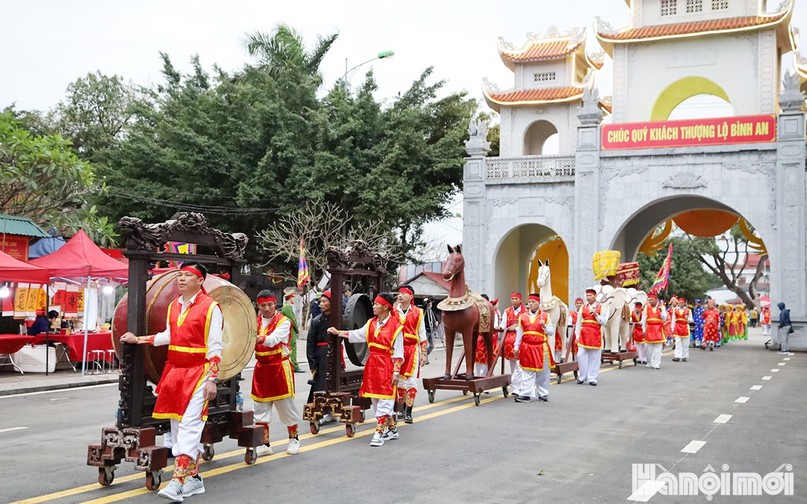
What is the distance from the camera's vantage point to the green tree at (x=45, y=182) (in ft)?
69.1

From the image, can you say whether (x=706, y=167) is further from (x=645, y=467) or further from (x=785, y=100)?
(x=645, y=467)

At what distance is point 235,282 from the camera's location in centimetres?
804

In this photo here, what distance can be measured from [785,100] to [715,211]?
280 inches

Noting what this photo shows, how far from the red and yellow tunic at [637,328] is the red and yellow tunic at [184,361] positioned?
15376 millimetres

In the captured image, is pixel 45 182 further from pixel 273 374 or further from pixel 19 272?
pixel 273 374

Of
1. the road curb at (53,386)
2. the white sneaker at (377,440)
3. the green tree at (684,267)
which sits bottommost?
the road curb at (53,386)

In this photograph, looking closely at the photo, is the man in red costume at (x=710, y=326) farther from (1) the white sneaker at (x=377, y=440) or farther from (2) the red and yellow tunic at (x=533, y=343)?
(1) the white sneaker at (x=377, y=440)


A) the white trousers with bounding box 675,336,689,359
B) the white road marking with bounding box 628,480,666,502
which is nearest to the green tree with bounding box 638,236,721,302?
the white trousers with bounding box 675,336,689,359

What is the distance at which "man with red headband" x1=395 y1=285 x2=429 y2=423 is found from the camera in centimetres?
1005

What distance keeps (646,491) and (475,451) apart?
82.1 inches

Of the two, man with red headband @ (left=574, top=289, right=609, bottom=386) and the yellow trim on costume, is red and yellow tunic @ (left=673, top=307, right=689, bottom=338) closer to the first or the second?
man with red headband @ (left=574, top=289, right=609, bottom=386)

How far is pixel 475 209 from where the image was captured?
30.9 metres

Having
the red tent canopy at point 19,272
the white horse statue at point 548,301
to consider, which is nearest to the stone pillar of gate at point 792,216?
the white horse statue at point 548,301

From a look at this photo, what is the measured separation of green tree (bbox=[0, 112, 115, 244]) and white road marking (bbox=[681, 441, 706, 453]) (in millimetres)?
18106
